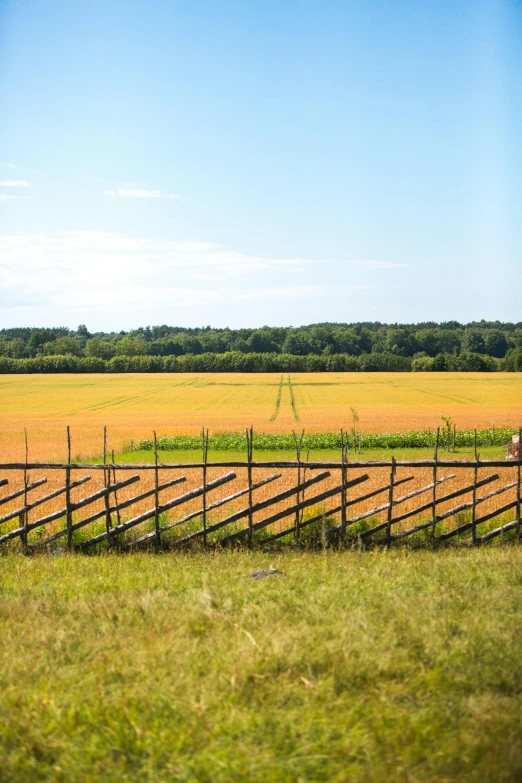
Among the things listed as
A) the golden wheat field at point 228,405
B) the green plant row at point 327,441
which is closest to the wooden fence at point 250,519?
the green plant row at point 327,441

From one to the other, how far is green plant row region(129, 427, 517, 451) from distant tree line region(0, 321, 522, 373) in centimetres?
7100

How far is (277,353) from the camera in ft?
428

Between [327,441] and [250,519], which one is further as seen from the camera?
[327,441]

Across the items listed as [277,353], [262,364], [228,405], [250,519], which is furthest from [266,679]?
[277,353]

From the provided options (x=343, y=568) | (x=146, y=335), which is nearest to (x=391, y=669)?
(x=343, y=568)

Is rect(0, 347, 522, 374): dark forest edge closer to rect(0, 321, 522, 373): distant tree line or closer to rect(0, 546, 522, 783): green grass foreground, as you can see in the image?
rect(0, 321, 522, 373): distant tree line

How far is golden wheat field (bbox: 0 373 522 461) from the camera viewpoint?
3438cm

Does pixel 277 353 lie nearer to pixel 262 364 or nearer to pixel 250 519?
pixel 262 364

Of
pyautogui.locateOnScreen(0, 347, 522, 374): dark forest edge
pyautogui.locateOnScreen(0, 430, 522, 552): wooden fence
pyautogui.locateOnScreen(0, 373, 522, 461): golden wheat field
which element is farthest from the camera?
pyautogui.locateOnScreen(0, 347, 522, 374): dark forest edge

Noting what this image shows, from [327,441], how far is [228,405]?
74.6 feet

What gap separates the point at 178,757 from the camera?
3.91 meters

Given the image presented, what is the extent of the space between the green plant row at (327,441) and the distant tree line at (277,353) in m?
71.0

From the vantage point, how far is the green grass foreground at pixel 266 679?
3904 mm

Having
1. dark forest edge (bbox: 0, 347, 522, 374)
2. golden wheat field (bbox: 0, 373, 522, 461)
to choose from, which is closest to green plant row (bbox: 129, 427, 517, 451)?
golden wheat field (bbox: 0, 373, 522, 461)
